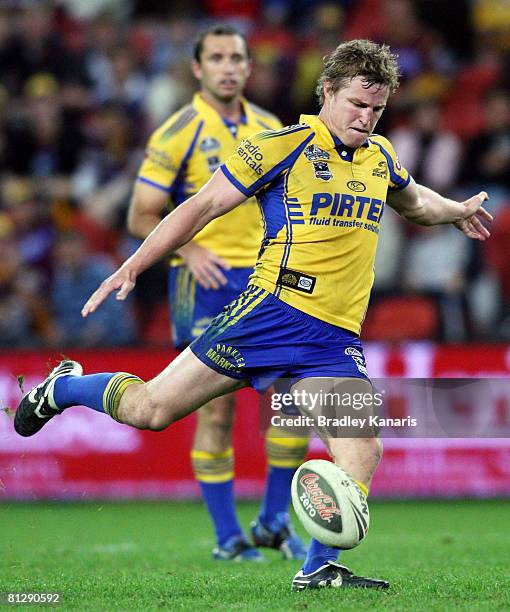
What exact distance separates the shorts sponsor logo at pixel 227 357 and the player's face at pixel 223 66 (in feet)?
8.02

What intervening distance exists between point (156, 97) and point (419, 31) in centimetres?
321

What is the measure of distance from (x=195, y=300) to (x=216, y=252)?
0.33 meters

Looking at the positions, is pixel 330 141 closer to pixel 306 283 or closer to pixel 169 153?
pixel 306 283

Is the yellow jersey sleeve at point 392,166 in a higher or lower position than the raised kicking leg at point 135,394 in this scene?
higher

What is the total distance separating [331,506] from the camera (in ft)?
17.7

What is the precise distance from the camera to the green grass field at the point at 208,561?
554cm

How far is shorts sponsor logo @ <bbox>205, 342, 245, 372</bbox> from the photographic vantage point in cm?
586

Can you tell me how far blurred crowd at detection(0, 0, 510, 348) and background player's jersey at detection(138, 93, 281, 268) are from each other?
3986 mm

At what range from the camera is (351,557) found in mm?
7578

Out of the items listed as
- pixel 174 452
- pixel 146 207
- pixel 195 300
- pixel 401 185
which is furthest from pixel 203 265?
pixel 174 452

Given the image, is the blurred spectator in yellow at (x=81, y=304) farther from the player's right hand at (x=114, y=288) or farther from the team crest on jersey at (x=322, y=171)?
the team crest on jersey at (x=322, y=171)

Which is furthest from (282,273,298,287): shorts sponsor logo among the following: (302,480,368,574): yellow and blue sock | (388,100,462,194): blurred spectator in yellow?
(388,100,462,194): blurred spectator in yellow

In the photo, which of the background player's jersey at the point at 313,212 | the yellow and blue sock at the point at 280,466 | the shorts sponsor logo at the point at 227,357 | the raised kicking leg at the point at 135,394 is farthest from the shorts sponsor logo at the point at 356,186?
the yellow and blue sock at the point at 280,466

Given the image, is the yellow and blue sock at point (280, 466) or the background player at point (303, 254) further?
the yellow and blue sock at point (280, 466)
